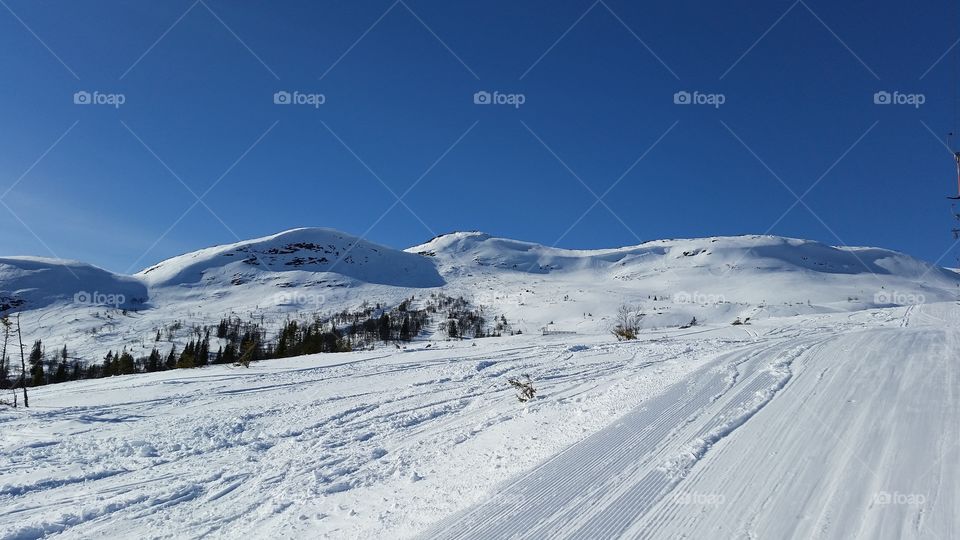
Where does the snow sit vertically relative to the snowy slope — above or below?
below

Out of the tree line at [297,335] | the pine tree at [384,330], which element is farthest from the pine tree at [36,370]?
the pine tree at [384,330]

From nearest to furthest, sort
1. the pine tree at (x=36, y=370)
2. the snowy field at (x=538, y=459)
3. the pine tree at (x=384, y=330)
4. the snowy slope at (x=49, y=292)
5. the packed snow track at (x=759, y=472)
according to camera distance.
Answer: the packed snow track at (x=759, y=472) → the snowy field at (x=538, y=459) → the pine tree at (x=36, y=370) → the pine tree at (x=384, y=330) → the snowy slope at (x=49, y=292)

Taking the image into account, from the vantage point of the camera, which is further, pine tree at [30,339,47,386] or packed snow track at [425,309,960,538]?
pine tree at [30,339,47,386]

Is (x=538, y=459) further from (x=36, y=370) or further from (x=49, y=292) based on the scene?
(x=49, y=292)

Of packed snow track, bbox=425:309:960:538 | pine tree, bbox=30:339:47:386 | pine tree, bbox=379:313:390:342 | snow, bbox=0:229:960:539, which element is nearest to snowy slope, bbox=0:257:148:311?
pine tree, bbox=379:313:390:342

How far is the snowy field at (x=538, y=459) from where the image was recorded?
396cm

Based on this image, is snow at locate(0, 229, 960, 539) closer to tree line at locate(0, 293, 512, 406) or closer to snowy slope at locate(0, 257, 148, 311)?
tree line at locate(0, 293, 512, 406)

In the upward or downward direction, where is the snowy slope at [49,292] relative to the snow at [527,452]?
upward

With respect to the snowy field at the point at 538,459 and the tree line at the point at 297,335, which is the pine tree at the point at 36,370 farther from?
the snowy field at the point at 538,459

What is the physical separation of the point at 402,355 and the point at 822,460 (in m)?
16.3

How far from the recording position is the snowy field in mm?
3963

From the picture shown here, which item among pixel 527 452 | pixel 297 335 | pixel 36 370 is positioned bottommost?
pixel 36 370

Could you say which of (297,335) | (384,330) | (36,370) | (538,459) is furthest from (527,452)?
(384,330)

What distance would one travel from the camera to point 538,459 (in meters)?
5.40
